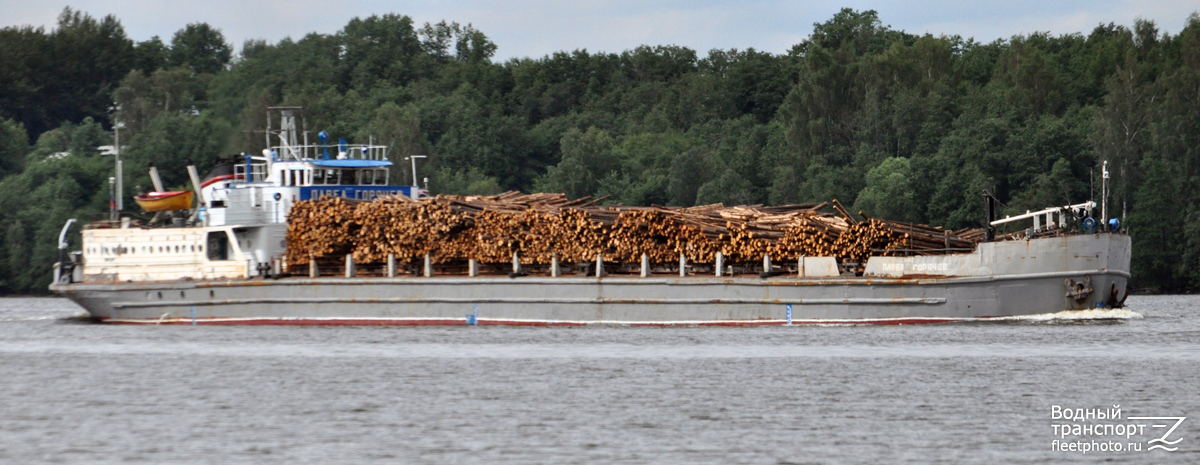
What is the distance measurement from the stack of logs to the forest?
26.2ft

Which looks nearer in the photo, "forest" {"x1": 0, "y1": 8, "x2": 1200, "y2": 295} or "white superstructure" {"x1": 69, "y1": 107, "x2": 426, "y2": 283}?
"white superstructure" {"x1": 69, "y1": 107, "x2": 426, "y2": 283}

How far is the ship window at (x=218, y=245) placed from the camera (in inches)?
1452

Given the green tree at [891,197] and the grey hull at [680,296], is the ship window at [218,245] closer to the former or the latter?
the grey hull at [680,296]

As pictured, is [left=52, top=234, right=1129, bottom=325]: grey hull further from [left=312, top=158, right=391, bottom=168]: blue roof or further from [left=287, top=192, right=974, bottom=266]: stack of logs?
[left=312, top=158, right=391, bottom=168]: blue roof

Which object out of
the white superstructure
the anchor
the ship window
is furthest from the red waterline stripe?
the ship window

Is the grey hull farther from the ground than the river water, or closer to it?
farther from the ground

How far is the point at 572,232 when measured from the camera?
3288 cm

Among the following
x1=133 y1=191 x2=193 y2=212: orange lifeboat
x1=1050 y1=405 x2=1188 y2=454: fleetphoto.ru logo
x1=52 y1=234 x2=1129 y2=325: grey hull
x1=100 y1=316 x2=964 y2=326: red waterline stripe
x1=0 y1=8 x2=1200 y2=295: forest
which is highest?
x1=0 y1=8 x2=1200 y2=295: forest

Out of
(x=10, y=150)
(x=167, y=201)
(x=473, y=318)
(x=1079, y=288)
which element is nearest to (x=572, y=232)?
(x=473, y=318)

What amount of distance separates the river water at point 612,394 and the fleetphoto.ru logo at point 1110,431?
69 millimetres

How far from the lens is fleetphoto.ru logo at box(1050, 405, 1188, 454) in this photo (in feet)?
57.0

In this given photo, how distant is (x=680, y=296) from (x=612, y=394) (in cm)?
896

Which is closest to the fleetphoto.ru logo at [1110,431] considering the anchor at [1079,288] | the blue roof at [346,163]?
the anchor at [1079,288]

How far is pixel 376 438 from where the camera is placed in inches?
743
